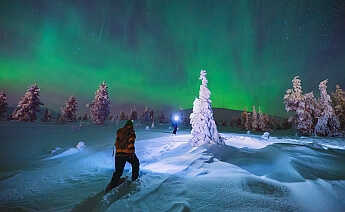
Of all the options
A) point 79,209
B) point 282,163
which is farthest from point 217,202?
point 282,163

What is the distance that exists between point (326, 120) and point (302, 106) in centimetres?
428

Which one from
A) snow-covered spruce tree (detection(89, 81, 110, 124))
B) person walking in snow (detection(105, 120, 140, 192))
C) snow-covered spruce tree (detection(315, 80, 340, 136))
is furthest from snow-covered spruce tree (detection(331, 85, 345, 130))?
snow-covered spruce tree (detection(89, 81, 110, 124))

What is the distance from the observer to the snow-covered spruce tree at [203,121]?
11664 mm

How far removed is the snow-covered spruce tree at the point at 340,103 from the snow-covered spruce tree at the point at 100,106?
4973 cm

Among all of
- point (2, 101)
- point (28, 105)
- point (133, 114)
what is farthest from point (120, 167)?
point (133, 114)

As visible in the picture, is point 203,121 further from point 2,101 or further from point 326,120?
point 2,101

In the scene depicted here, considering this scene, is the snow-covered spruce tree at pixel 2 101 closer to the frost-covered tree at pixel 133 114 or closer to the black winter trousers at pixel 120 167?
the frost-covered tree at pixel 133 114

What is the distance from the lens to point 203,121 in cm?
1220

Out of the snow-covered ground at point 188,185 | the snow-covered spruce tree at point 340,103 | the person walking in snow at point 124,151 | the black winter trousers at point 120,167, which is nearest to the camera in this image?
the snow-covered ground at point 188,185

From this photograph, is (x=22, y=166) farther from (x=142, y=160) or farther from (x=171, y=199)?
(x=171, y=199)

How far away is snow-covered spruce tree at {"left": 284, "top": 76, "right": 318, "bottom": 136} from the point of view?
30.9 m

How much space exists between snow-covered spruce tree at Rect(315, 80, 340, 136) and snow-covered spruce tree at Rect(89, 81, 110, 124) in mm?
43714

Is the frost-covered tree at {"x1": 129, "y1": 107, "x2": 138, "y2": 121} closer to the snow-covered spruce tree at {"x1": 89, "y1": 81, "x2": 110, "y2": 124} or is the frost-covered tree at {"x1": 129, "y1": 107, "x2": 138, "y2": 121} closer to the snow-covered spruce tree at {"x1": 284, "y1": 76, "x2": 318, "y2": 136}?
the snow-covered spruce tree at {"x1": 89, "y1": 81, "x2": 110, "y2": 124}

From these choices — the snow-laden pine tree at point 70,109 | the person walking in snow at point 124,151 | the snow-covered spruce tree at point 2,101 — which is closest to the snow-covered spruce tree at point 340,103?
the person walking in snow at point 124,151
